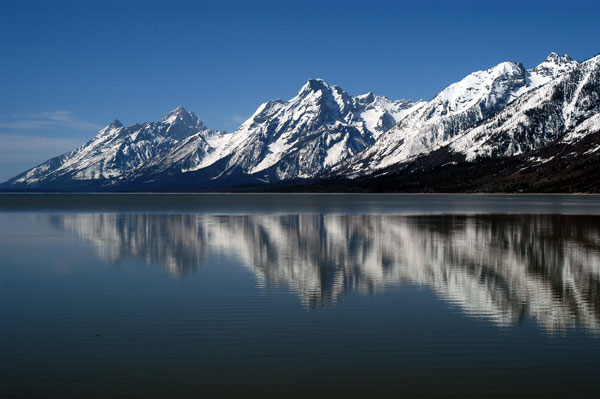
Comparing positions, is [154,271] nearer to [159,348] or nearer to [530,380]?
[159,348]

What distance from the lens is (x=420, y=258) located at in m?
54.0

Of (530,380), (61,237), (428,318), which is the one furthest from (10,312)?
(61,237)

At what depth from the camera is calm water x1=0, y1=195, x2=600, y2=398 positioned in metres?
20.9

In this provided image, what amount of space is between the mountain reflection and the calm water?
0.28m

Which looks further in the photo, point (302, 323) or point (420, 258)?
point (420, 258)

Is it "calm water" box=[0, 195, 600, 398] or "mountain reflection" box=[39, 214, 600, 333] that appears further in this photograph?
"mountain reflection" box=[39, 214, 600, 333]

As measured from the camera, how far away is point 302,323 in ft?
96.6

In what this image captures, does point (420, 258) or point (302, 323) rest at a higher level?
point (420, 258)

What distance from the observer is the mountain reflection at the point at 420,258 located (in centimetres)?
3503

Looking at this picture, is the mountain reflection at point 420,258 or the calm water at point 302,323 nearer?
the calm water at point 302,323

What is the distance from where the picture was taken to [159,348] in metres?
24.8

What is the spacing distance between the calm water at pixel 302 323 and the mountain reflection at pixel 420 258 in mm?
276

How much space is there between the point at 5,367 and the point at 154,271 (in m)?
25.1

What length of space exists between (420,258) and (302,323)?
26.8 metres
